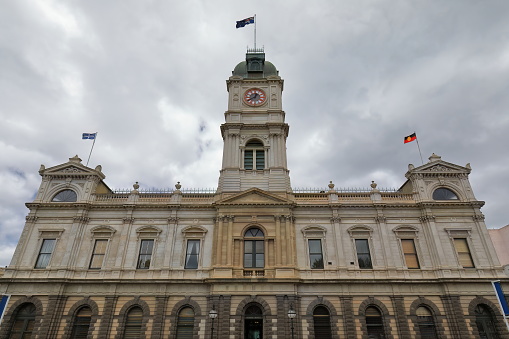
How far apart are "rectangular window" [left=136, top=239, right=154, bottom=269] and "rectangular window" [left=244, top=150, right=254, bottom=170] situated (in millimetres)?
11269

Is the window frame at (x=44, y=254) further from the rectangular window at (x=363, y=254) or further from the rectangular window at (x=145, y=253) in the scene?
the rectangular window at (x=363, y=254)

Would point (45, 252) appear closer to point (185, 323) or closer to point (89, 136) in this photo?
point (89, 136)

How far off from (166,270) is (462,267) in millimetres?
24197

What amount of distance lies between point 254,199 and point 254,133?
772cm

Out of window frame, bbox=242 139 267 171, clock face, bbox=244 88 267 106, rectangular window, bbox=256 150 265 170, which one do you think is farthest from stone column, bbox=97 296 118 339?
clock face, bbox=244 88 267 106

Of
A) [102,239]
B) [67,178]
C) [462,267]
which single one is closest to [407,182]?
[462,267]

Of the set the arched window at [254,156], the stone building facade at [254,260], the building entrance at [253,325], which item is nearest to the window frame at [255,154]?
the arched window at [254,156]

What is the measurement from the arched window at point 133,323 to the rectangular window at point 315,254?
47.2 ft

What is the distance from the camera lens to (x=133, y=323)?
84.4 feet

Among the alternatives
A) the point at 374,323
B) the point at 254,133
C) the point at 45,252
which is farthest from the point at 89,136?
the point at 374,323

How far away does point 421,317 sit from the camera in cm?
2539

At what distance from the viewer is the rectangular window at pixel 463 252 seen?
2722 cm

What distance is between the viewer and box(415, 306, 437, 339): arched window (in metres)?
24.9

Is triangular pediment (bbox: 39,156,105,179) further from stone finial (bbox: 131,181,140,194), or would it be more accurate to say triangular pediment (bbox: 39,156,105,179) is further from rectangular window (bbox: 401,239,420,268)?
rectangular window (bbox: 401,239,420,268)
